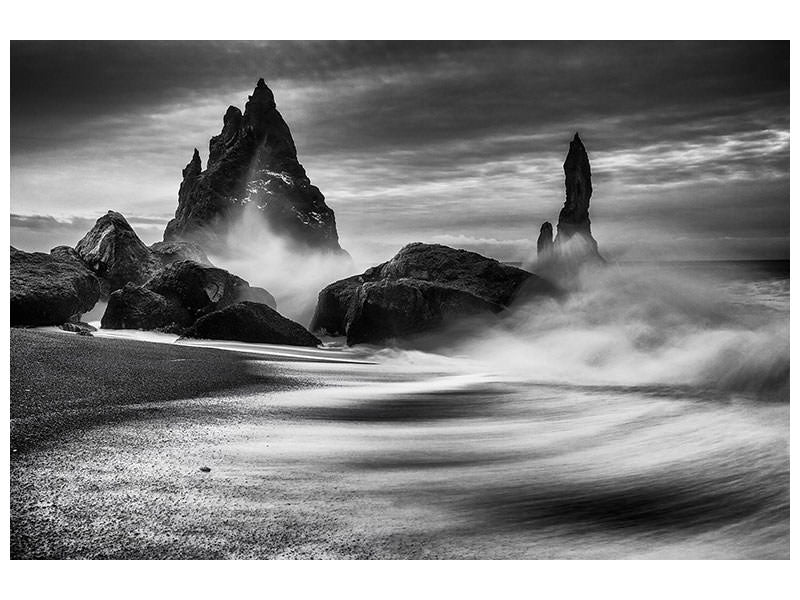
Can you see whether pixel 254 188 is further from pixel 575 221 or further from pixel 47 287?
pixel 575 221

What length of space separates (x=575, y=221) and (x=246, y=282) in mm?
2220

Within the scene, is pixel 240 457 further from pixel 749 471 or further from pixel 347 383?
pixel 749 471

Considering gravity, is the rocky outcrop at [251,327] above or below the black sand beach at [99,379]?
above

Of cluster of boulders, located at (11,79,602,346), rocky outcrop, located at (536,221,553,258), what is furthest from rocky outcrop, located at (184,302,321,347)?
rocky outcrop, located at (536,221,553,258)

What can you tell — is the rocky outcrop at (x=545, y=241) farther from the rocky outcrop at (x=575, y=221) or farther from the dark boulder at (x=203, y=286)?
the dark boulder at (x=203, y=286)

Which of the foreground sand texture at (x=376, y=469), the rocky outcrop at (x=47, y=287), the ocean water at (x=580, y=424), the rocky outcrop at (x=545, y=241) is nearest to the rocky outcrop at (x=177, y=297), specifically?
the rocky outcrop at (x=47, y=287)

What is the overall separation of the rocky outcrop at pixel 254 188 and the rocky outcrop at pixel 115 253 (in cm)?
32

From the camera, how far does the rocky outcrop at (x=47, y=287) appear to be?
13.9ft

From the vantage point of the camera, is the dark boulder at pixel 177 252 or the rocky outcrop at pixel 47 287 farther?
the dark boulder at pixel 177 252

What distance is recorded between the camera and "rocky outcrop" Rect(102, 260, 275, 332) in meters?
4.76

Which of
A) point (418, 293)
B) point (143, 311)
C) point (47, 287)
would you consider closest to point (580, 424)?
point (418, 293)

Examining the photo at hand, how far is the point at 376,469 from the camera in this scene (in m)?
3.47

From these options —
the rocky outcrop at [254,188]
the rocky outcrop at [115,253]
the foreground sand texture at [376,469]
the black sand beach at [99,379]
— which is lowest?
the foreground sand texture at [376,469]
